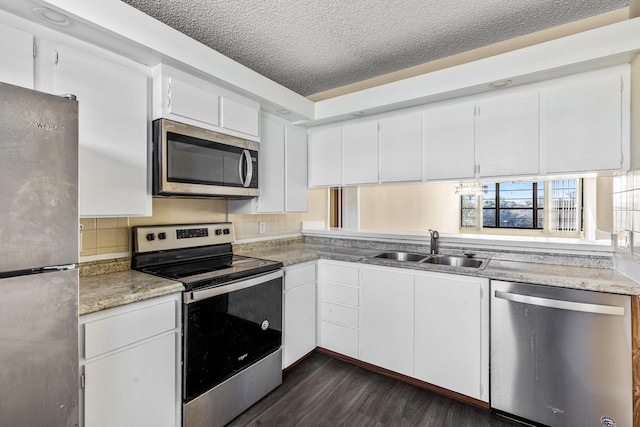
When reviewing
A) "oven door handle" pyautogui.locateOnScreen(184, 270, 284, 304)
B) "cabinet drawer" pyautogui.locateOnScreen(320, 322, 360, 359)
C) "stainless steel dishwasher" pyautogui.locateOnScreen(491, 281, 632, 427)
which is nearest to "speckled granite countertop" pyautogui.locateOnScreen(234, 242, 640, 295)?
"stainless steel dishwasher" pyautogui.locateOnScreen(491, 281, 632, 427)

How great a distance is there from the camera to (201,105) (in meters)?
2.04

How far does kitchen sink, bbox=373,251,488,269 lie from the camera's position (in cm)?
244

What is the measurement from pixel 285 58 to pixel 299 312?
2.09 meters

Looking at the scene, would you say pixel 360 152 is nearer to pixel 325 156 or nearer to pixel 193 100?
pixel 325 156

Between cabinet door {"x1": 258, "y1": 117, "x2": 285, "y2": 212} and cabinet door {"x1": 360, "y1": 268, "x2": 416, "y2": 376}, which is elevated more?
cabinet door {"x1": 258, "y1": 117, "x2": 285, "y2": 212}

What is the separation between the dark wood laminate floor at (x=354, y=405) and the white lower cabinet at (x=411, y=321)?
4.6 inches

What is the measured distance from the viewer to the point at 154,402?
154 centimetres

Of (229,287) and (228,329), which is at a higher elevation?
(229,287)

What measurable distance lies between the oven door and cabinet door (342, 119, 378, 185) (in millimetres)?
1213

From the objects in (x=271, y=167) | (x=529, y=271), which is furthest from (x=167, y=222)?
(x=529, y=271)

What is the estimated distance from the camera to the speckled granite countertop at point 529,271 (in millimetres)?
1651

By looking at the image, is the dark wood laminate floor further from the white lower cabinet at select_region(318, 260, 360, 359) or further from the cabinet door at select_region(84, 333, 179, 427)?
the cabinet door at select_region(84, 333, 179, 427)

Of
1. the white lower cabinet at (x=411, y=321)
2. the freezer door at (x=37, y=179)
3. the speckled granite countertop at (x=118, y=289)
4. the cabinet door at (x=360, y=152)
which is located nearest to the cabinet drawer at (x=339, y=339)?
the white lower cabinet at (x=411, y=321)

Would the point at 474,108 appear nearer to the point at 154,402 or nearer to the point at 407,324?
the point at 407,324
